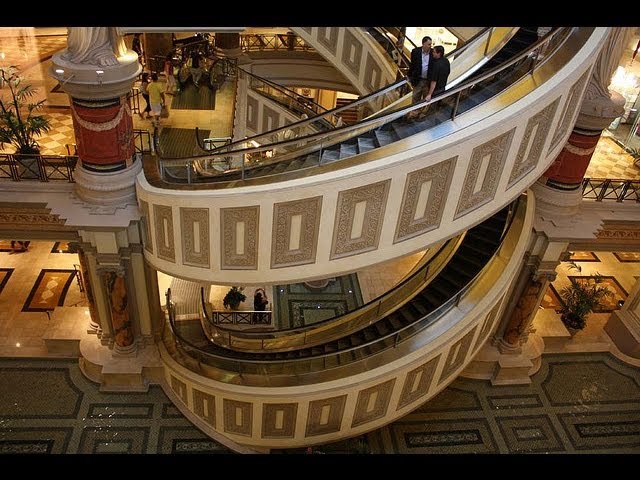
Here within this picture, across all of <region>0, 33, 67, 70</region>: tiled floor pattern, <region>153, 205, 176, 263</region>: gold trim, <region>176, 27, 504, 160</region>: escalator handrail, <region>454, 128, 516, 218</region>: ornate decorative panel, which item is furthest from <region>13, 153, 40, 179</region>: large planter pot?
<region>0, 33, 67, 70</region>: tiled floor pattern

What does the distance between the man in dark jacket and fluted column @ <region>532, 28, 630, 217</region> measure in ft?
7.21

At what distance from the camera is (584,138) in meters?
7.30

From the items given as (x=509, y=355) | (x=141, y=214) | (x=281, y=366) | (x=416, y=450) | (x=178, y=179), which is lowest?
(x=416, y=450)

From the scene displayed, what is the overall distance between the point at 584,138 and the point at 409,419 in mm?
4428

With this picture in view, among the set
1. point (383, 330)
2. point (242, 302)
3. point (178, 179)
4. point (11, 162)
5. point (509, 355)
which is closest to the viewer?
point (178, 179)

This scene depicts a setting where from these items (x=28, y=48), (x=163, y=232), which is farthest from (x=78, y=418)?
(x=28, y=48)

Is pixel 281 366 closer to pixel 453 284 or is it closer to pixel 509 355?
pixel 453 284

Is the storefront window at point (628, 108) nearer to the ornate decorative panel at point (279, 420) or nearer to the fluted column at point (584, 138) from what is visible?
the fluted column at point (584, 138)

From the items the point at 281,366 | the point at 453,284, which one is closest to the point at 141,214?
the point at 281,366

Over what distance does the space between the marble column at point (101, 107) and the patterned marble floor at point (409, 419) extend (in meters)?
3.00

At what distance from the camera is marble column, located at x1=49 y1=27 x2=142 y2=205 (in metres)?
5.87

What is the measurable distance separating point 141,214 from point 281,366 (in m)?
2.45

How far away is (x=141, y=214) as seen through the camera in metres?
6.56

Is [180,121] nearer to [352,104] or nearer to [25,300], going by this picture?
[25,300]
